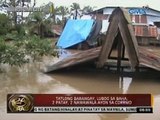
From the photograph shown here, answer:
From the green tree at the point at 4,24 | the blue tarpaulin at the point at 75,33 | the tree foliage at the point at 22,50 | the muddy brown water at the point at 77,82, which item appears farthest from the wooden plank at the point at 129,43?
the green tree at the point at 4,24

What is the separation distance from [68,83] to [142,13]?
→ 754 inches

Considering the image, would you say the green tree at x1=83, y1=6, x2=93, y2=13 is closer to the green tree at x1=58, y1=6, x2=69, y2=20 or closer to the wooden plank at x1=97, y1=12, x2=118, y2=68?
the green tree at x1=58, y1=6, x2=69, y2=20

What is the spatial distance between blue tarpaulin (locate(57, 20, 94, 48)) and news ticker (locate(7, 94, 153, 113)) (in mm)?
15986

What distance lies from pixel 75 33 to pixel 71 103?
16.9m

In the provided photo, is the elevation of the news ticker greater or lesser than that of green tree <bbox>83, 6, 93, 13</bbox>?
lesser

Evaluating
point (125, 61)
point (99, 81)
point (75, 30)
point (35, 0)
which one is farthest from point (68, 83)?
point (35, 0)

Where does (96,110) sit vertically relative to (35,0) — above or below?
below

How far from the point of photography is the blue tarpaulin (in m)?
22.2

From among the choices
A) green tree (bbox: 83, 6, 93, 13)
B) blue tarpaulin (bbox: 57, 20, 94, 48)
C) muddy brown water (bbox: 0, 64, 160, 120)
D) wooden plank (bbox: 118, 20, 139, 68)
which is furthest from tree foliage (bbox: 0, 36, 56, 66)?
green tree (bbox: 83, 6, 93, 13)

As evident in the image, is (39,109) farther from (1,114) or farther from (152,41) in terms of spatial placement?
(152,41)

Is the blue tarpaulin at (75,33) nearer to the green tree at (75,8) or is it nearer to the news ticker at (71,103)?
the news ticker at (71,103)

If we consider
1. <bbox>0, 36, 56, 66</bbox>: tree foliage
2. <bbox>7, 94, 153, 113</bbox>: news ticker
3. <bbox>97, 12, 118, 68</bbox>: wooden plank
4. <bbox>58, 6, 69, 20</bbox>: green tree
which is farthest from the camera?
<bbox>58, 6, 69, 20</bbox>: green tree

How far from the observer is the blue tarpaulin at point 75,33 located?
72.7ft

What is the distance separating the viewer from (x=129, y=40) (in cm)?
1189
